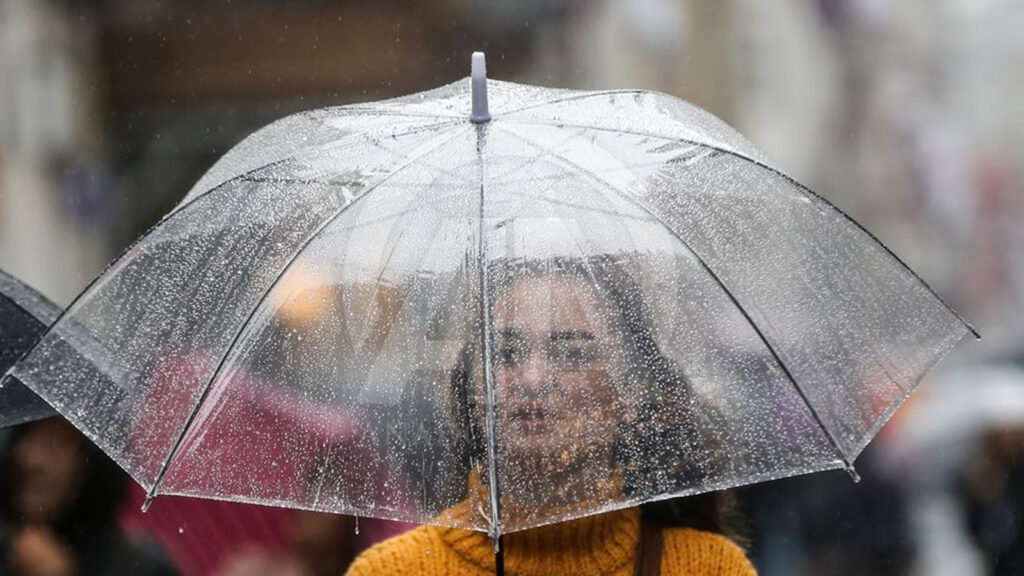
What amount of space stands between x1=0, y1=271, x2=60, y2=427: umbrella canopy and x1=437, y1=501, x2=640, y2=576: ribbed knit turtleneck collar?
935mm

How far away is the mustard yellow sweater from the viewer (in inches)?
110

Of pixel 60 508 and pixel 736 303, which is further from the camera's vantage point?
pixel 60 508

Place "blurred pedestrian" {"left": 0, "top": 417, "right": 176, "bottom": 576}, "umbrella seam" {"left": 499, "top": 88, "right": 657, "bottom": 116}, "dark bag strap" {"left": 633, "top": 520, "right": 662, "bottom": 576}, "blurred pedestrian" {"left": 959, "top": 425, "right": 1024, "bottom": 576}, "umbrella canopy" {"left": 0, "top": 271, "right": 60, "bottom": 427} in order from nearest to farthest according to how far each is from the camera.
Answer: "umbrella seam" {"left": 499, "top": 88, "right": 657, "bottom": 116}
"dark bag strap" {"left": 633, "top": 520, "right": 662, "bottom": 576}
"umbrella canopy" {"left": 0, "top": 271, "right": 60, "bottom": 427}
"blurred pedestrian" {"left": 0, "top": 417, "right": 176, "bottom": 576}
"blurred pedestrian" {"left": 959, "top": 425, "right": 1024, "bottom": 576}

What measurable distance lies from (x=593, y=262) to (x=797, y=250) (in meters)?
0.37

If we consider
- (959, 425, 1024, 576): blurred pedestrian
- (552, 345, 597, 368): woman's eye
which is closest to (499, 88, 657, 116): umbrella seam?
(552, 345, 597, 368): woman's eye

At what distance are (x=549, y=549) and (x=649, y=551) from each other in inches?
7.4

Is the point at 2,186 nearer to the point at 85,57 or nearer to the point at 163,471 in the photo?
the point at 85,57

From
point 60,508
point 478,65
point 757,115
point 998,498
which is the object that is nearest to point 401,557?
point 478,65

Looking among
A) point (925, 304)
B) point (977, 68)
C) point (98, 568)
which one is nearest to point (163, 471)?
point (925, 304)

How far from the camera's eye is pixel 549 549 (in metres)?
2.80

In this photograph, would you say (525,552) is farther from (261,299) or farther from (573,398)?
(261,299)

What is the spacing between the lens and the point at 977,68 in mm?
6457

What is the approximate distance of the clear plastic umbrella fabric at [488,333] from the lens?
2.46 m

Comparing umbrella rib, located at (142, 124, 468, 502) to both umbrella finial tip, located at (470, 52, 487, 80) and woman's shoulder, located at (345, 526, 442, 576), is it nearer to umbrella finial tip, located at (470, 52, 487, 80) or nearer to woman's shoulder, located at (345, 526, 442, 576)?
umbrella finial tip, located at (470, 52, 487, 80)
